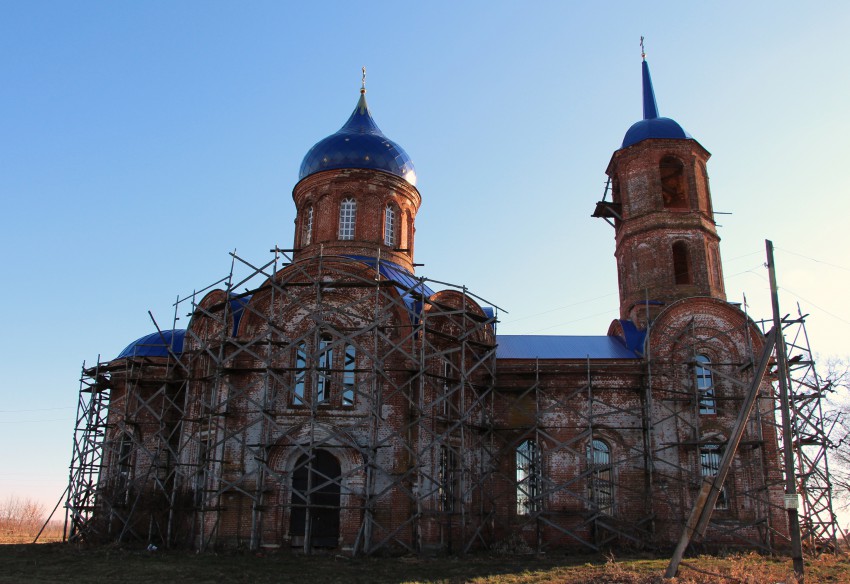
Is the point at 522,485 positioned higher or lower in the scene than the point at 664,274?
lower

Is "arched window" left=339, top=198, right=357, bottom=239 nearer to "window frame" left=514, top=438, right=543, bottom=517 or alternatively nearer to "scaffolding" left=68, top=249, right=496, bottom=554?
"scaffolding" left=68, top=249, right=496, bottom=554

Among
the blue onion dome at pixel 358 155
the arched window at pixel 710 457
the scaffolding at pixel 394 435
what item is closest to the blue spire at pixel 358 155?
the blue onion dome at pixel 358 155

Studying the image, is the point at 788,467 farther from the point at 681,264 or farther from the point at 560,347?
the point at 681,264

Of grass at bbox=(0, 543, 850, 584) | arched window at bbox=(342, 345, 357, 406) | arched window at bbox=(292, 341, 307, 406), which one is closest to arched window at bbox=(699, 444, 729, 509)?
grass at bbox=(0, 543, 850, 584)

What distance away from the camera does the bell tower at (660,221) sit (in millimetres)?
19469

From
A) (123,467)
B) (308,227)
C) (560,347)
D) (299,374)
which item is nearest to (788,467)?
(560,347)

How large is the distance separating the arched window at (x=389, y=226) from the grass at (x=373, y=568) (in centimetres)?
863

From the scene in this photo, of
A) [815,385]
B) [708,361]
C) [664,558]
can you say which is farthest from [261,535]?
[815,385]

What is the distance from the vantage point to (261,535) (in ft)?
46.3

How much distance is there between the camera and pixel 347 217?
19.5 m

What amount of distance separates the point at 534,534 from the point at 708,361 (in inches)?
234

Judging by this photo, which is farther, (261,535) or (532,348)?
(532,348)

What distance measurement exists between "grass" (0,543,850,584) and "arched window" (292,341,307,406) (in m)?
3.06

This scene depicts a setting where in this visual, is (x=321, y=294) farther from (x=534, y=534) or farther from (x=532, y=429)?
(x=534, y=534)
